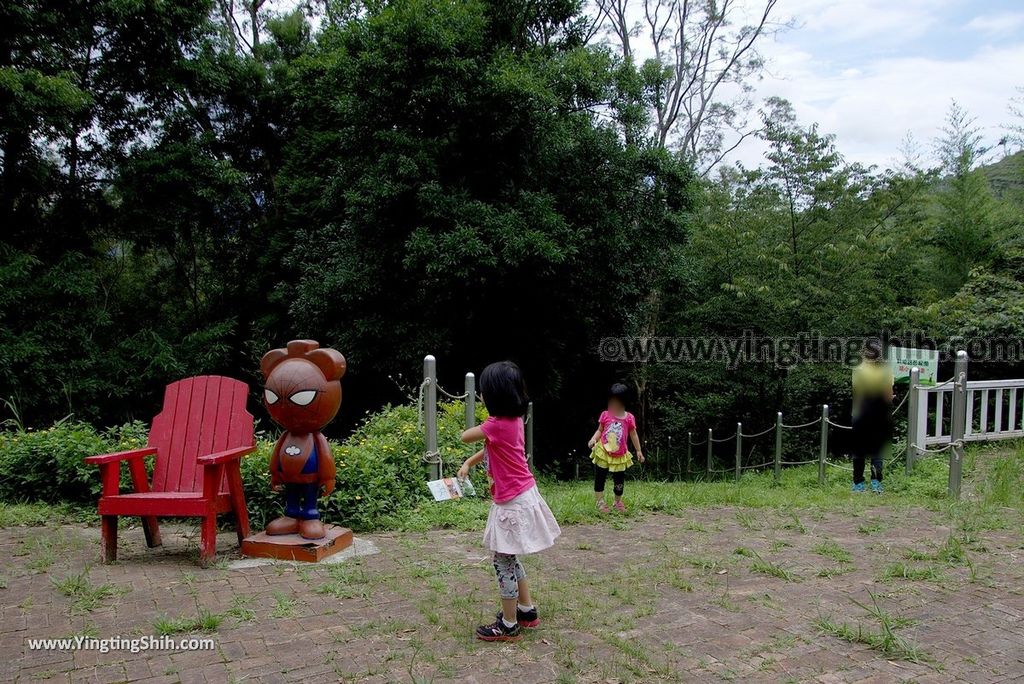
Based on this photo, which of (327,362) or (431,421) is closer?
(327,362)

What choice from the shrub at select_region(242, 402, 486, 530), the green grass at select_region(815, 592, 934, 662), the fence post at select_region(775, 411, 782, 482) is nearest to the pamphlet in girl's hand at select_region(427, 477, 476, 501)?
the shrub at select_region(242, 402, 486, 530)

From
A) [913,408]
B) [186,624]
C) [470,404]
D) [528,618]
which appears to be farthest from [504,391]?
[913,408]

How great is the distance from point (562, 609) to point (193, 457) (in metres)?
2.67

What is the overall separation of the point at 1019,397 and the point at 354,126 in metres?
10.4

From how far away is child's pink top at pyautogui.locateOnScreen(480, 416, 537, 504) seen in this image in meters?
3.56

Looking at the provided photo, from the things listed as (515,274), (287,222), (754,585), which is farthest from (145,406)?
(754,585)

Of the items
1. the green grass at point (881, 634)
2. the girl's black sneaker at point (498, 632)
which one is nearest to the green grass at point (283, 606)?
the girl's black sneaker at point (498, 632)

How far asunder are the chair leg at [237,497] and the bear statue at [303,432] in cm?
18

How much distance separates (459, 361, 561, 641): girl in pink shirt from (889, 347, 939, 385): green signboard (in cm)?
602

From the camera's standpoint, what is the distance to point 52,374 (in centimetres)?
1222

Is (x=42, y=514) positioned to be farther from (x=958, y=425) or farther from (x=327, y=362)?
(x=958, y=425)

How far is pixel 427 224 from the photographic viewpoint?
1123 centimetres

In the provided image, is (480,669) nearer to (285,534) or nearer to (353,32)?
(285,534)

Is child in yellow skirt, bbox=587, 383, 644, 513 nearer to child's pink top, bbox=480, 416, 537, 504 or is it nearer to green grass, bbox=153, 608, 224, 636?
child's pink top, bbox=480, 416, 537, 504
